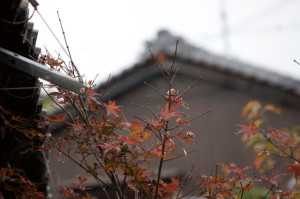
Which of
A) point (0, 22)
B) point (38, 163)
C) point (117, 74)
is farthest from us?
point (117, 74)

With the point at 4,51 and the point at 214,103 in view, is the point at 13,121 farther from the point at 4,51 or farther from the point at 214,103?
the point at 214,103

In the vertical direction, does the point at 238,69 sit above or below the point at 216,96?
above

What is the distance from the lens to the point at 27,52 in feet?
7.66

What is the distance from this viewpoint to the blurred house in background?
26.0 feet

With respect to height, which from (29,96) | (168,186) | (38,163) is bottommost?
(168,186)

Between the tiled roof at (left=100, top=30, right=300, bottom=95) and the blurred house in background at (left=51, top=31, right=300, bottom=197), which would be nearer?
→ the tiled roof at (left=100, top=30, right=300, bottom=95)

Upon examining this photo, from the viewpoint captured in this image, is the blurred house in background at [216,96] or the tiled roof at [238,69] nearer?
the tiled roof at [238,69]

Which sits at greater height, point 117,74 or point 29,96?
point 117,74

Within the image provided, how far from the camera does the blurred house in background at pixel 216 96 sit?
794 centimetres

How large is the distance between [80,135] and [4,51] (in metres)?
0.71

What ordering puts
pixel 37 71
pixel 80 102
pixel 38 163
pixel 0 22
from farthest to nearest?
pixel 38 163, pixel 80 102, pixel 37 71, pixel 0 22

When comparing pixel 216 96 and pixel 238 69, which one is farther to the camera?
pixel 216 96

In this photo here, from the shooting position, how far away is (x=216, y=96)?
28.2 feet

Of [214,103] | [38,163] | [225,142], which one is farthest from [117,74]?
[38,163]
